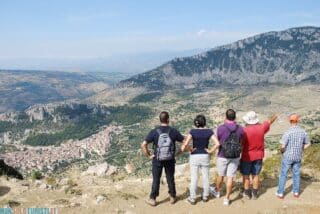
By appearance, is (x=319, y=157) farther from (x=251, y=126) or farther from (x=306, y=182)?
(x=251, y=126)

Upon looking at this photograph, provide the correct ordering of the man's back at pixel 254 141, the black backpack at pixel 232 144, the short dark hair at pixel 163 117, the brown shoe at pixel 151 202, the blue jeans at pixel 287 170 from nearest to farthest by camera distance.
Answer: the short dark hair at pixel 163 117
the black backpack at pixel 232 144
the man's back at pixel 254 141
the brown shoe at pixel 151 202
the blue jeans at pixel 287 170

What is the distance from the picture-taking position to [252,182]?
14.6m

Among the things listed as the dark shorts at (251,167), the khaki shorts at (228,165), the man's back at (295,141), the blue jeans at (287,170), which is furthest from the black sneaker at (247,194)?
the man's back at (295,141)

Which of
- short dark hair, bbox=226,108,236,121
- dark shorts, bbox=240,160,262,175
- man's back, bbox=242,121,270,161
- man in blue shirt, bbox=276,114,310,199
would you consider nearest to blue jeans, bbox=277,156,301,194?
man in blue shirt, bbox=276,114,310,199

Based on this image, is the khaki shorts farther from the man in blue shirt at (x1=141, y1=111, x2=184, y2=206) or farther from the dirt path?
the man in blue shirt at (x1=141, y1=111, x2=184, y2=206)

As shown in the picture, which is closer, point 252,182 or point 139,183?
point 252,182

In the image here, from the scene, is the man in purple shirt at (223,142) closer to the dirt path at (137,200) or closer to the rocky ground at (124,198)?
the dirt path at (137,200)

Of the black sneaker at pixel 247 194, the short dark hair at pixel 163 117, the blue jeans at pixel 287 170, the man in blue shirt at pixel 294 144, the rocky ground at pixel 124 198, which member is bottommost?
the rocky ground at pixel 124 198

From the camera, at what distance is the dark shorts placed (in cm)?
1405

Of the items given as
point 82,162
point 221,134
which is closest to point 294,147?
point 221,134

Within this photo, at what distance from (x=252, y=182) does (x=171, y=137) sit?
135 inches

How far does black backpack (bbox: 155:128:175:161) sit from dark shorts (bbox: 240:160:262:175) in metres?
2.49

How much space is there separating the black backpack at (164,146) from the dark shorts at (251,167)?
249cm

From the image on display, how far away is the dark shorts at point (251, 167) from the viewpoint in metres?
14.0
